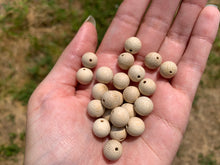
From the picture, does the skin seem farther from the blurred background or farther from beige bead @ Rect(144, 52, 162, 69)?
the blurred background

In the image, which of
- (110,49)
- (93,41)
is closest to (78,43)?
(93,41)

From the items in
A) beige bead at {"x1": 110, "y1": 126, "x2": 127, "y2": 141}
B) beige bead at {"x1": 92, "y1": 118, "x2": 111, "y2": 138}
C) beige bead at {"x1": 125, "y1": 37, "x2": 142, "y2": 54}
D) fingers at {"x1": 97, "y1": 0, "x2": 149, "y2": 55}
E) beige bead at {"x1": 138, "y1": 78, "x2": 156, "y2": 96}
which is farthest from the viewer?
fingers at {"x1": 97, "y1": 0, "x2": 149, "y2": 55}

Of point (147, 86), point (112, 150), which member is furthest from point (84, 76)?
point (112, 150)

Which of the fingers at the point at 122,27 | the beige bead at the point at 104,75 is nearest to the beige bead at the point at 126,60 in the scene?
the beige bead at the point at 104,75

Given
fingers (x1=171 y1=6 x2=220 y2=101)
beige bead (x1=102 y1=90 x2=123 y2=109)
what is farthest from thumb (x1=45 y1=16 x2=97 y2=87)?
fingers (x1=171 y1=6 x2=220 y2=101)

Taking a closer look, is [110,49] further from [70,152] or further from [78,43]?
[70,152]

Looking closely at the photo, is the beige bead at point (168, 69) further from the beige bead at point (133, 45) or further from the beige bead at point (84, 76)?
the beige bead at point (84, 76)

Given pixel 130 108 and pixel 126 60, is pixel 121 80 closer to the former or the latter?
pixel 126 60
